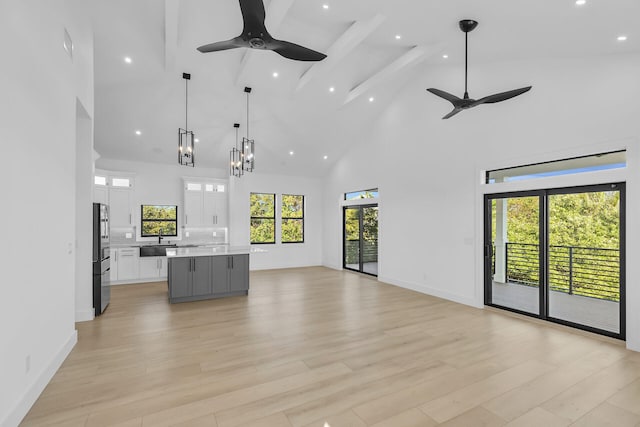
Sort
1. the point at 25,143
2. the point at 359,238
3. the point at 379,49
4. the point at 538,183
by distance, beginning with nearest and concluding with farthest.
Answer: the point at 25,143 → the point at 538,183 → the point at 379,49 → the point at 359,238

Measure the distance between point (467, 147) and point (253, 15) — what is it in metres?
4.33

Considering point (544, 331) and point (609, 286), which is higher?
point (609, 286)

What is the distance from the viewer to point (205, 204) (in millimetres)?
8531

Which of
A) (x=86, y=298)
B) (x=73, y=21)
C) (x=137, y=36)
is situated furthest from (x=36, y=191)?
(x=137, y=36)

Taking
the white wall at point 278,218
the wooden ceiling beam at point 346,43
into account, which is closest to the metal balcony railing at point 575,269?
the wooden ceiling beam at point 346,43

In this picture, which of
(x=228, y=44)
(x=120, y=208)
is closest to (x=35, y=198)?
(x=228, y=44)

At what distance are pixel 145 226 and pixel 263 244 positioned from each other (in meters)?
3.11

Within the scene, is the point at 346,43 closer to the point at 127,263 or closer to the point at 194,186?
the point at 194,186

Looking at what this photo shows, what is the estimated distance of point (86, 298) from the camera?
4.66 m

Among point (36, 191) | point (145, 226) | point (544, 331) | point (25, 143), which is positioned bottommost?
point (544, 331)

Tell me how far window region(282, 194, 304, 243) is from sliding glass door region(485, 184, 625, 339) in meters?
5.84

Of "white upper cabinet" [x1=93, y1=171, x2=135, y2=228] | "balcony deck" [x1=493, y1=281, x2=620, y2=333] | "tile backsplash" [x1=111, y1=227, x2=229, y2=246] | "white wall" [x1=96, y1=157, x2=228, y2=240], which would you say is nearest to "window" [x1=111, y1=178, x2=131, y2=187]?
"white upper cabinet" [x1=93, y1=171, x2=135, y2=228]

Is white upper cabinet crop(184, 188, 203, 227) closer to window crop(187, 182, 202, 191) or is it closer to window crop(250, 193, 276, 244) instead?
window crop(187, 182, 202, 191)

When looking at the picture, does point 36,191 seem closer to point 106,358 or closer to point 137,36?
point 106,358
